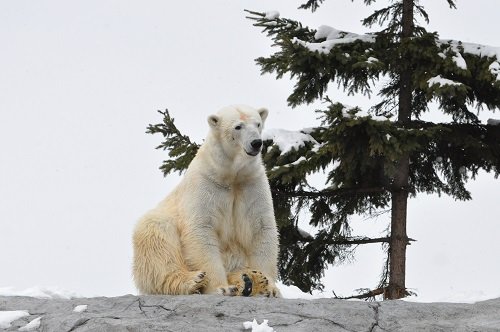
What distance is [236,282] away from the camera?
6.84 meters

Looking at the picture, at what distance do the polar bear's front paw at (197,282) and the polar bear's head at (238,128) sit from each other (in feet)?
3.51

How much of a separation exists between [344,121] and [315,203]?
8.93 ft

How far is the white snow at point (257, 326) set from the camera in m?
5.71

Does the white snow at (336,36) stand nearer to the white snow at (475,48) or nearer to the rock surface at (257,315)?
the white snow at (475,48)

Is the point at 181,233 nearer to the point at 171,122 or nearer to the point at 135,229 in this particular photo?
the point at 135,229

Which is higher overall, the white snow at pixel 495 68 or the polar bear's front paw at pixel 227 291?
the white snow at pixel 495 68

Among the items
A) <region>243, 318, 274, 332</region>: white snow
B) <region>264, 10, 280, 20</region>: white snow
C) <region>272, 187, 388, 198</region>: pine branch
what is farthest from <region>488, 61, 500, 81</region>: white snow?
<region>243, 318, 274, 332</region>: white snow

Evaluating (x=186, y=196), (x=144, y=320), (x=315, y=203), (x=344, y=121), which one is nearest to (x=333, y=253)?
(x=315, y=203)

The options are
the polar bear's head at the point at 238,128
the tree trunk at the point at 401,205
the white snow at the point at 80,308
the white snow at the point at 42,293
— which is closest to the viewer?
the white snow at the point at 80,308

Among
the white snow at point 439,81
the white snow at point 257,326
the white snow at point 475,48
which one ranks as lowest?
the white snow at point 257,326

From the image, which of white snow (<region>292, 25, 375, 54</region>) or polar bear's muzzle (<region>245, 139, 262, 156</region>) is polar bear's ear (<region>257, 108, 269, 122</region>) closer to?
polar bear's muzzle (<region>245, 139, 262, 156</region>)

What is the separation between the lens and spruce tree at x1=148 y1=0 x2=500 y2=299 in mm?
11841

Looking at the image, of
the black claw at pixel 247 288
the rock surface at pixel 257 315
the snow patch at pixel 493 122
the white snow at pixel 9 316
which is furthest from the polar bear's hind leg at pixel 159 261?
the snow patch at pixel 493 122

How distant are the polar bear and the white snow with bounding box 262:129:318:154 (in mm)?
5200
